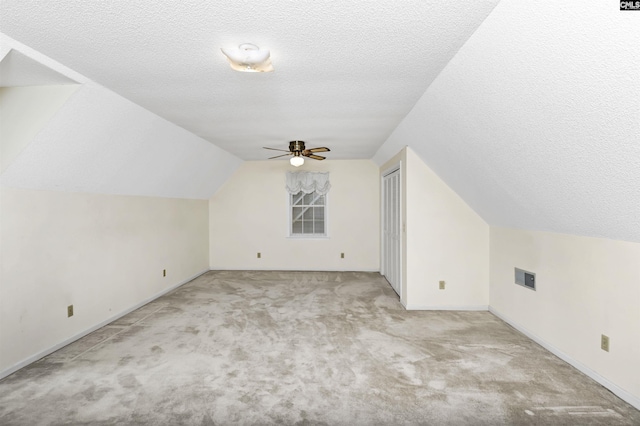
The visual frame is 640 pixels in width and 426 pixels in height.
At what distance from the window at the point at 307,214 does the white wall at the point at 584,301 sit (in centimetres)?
394

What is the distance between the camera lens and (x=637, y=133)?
163 centimetres

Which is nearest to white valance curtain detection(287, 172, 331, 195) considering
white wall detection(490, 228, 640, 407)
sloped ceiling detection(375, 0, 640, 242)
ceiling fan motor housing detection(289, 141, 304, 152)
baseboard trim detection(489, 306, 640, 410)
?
ceiling fan motor housing detection(289, 141, 304, 152)

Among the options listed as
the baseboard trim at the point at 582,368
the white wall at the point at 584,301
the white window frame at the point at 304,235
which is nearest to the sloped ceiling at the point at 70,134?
the white window frame at the point at 304,235

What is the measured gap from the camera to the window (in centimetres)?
709

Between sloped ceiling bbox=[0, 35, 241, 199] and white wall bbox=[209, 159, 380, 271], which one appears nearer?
sloped ceiling bbox=[0, 35, 241, 199]

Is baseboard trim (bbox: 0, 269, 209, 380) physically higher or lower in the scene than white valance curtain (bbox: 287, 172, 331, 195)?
lower

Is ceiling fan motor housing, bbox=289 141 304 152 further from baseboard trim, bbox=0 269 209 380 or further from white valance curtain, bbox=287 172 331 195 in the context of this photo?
baseboard trim, bbox=0 269 209 380

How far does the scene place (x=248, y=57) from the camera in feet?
6.69

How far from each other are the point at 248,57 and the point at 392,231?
13.6ft

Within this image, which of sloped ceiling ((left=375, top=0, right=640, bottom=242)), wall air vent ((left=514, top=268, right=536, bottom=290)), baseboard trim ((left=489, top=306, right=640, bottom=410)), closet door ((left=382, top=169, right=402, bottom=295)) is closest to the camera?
sloped ceiling ((left=375, top=0, right=640, bottom=242))

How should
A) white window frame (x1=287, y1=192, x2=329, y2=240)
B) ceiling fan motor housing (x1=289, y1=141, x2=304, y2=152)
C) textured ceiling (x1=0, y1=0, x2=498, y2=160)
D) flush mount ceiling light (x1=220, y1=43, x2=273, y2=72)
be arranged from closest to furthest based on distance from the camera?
textured ceiling (x1=0, y1=0, x2=498, y2=160) < flush mount ceiling light (x1=220, y1=43, x2=273, y2=72) < ceiling fan motor housing (x1=289, y1=141, x2=304, y2=152) < white window frame (x1=287, y1=192, x2=329, y2=240)

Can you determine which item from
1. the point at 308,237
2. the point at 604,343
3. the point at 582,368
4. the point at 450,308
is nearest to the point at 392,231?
the point at 450,308

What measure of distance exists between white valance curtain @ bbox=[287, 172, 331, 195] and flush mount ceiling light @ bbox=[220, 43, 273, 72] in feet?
15.5

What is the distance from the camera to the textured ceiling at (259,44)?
1683 millimetres
